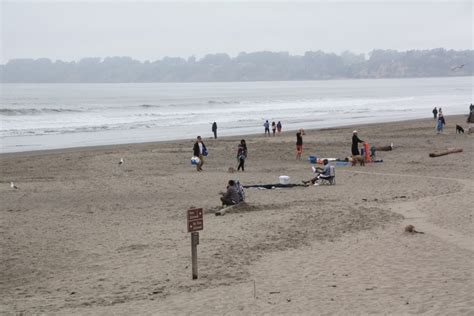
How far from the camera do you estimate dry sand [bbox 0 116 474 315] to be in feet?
30.0

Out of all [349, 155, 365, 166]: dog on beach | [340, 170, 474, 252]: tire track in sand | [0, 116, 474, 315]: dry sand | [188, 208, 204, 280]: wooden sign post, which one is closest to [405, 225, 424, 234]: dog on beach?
[0, 116, 474, 315]: dry sand

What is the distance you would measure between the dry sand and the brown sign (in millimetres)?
838

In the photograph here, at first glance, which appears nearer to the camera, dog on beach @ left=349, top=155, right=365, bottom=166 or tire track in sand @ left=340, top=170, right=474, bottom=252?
tire track in sand @ left=340, top=170, right=474, bottom=252

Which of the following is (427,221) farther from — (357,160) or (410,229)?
→ (357,160)

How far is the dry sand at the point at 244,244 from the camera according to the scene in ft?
30.0

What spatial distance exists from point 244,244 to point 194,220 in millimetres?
2559

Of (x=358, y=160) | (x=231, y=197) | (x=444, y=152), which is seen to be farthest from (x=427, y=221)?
(x=444, y=152)

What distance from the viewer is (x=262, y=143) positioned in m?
35.6

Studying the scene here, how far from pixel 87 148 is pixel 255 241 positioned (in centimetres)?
2487

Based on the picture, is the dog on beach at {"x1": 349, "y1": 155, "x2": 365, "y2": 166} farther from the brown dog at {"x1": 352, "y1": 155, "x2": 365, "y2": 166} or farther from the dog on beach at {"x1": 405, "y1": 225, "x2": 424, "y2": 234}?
the dog on beach at {"x1": 405, "y1": 225, "x2": 424, "y2": 234}

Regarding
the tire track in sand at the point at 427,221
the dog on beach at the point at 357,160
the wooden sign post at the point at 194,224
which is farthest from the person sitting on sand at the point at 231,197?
the dog on beach at the point at 357,160

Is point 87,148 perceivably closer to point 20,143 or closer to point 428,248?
point 20,143

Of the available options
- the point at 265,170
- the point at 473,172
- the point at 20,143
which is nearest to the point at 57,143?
the point at 20,143

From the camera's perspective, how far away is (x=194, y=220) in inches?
392
